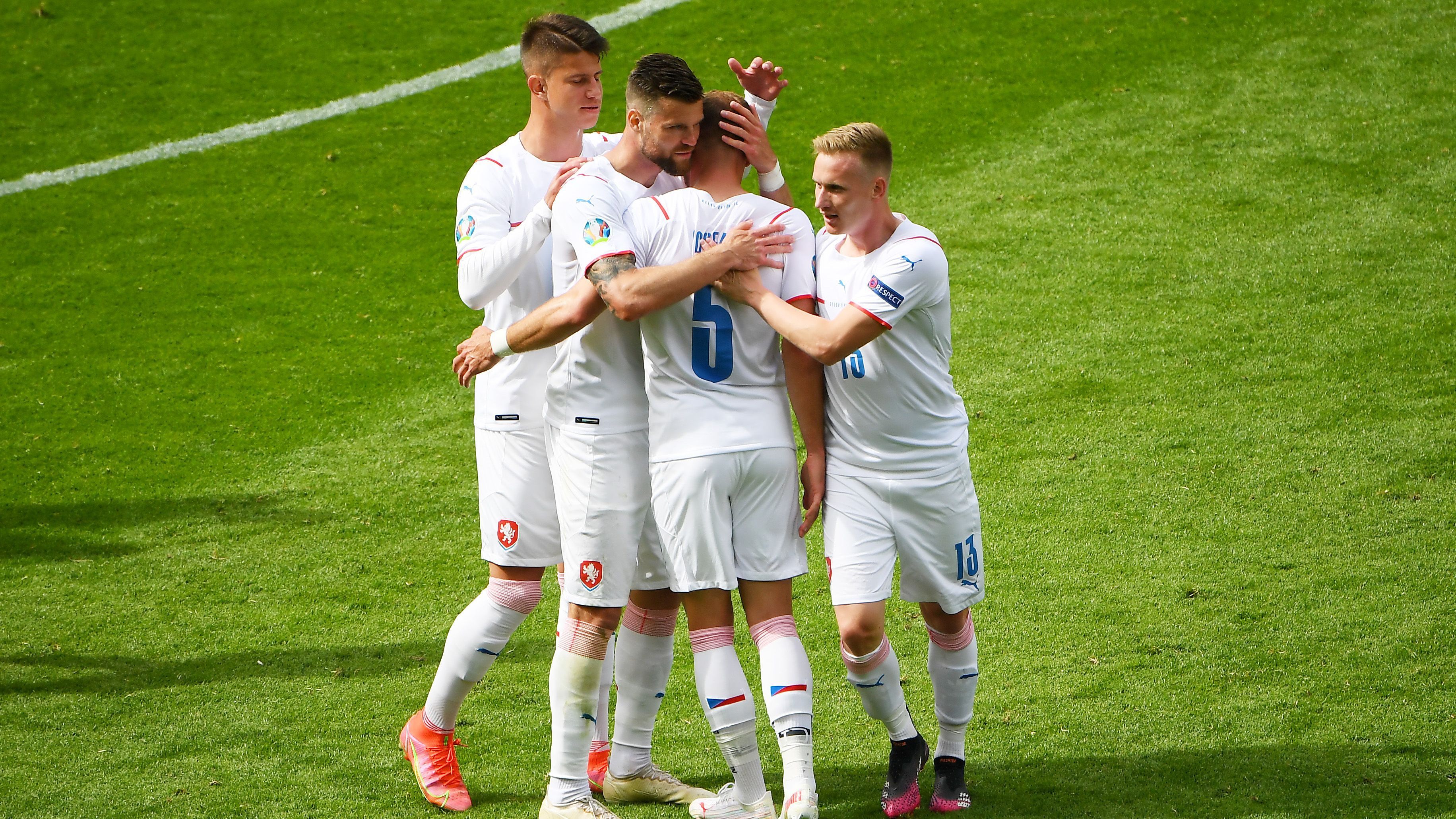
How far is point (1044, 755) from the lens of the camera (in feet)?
12.6

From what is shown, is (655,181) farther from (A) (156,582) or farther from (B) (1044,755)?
(A) (156,582)

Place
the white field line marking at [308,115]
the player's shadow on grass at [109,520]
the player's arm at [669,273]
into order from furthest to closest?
the white field line marking at [308,115]
the player's shadow on grass at [109,520]
the player's arm at [669,273]

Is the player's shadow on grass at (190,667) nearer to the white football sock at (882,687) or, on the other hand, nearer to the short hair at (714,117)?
the white football sock at (882,687)

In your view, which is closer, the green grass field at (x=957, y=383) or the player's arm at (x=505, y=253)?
the player's arm at (x=505, y=253)

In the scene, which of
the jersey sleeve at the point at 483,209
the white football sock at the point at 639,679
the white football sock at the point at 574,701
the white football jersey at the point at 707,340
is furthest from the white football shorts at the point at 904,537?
the jersey sleeve at the point at 483,209

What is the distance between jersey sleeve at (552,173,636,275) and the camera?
3162 millimetres

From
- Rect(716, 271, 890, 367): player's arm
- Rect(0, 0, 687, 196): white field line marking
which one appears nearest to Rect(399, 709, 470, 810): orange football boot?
Rect(716, 271, 890, 367): player's arm

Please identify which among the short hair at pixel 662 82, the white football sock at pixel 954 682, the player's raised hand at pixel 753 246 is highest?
the short hair at pixel 662 82

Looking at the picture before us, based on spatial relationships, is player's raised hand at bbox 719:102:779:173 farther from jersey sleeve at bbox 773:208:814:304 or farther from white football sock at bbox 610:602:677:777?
white football sock at bbox 610:602:677:777

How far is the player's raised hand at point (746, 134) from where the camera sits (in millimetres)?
3189

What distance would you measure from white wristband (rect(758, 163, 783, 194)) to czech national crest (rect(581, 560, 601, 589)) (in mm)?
1087

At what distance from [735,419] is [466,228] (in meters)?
1.03

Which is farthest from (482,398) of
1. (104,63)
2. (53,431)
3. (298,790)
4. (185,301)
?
(104,63)

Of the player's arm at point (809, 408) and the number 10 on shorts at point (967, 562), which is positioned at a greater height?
the player's arm at point (809, 408)
